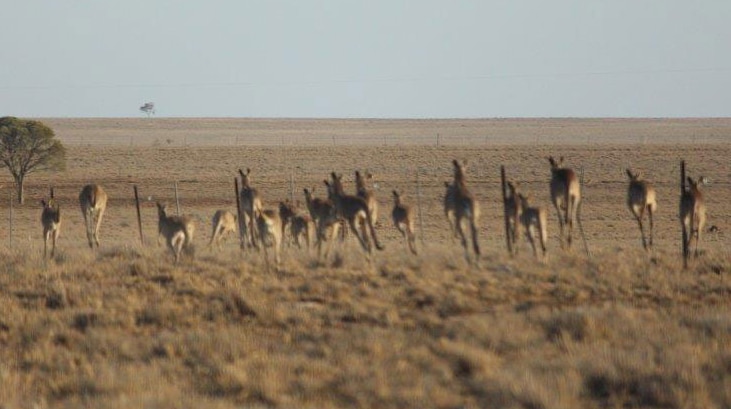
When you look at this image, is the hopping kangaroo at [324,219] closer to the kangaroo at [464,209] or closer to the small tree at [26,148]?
the kangaroo at [464,209]

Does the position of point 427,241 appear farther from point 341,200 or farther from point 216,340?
point 216,340

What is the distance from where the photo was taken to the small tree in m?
53.5

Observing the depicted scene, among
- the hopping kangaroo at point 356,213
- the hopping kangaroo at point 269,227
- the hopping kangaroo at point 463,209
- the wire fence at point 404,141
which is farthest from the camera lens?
the wire fence at point 404,141

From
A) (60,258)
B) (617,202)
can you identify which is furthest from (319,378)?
(617,202)

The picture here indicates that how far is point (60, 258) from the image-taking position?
22641 millimetres

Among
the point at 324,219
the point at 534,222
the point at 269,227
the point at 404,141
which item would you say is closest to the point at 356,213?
the point at 324,219

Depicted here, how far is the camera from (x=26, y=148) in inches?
2133

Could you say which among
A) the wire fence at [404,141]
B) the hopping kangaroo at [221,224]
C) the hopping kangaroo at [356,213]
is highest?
the hopping kangaroo at [356,213]

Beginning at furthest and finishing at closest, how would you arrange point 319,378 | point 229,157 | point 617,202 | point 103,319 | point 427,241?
point 229,157
point 617,202
point 427,241
point 103,319
point 319,378

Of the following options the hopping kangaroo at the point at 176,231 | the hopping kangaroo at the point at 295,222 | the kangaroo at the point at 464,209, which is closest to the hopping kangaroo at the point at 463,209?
the kangaroo at the point at 464,209

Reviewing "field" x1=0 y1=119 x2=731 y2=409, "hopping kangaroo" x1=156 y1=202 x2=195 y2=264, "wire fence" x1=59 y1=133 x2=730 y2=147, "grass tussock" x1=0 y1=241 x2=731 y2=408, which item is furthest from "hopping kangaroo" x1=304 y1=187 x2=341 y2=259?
"wire fence" x1=59 y1=133 x2=730 y2=147

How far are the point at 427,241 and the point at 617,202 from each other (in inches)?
652

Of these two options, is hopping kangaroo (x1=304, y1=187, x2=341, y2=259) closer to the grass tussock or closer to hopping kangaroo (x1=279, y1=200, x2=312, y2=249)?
hopping kangaroo (x1=279, y1=200, x2=312, y2=249)

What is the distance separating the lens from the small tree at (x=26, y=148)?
5353 cm
